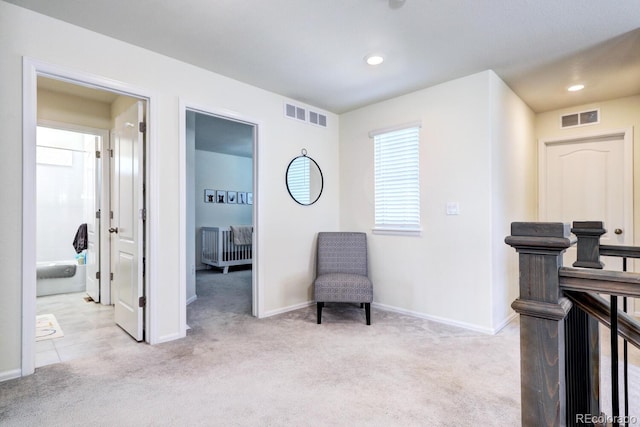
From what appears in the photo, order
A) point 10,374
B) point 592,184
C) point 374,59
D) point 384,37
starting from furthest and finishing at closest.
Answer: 1. point 592,184
2. point 374,59
3. point 384,37
4. point 10,374

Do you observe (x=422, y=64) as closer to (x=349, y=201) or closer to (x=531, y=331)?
(x=349, y=201)

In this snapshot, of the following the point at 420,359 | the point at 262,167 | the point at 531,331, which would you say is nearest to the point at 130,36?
the point at 262,167

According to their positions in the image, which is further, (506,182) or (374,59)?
(506,182)

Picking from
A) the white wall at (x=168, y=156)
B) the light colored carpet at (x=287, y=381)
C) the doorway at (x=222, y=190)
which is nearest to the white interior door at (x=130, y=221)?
the white wall at (x=168, y=156)

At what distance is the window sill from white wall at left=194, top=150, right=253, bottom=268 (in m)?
3.98

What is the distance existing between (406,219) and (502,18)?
199cm

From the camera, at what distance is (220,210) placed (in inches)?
280

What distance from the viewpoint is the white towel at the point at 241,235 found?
6316 mm

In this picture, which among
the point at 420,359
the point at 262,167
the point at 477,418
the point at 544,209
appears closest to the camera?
the point at 477,418

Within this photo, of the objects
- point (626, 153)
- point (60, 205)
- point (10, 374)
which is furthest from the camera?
point (60, 205)

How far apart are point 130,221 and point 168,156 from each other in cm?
69

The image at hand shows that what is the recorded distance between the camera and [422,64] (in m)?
2.90

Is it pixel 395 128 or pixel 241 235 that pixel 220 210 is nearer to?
pixel 241 235

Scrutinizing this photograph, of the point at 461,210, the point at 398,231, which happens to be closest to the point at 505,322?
the point at 461,210
